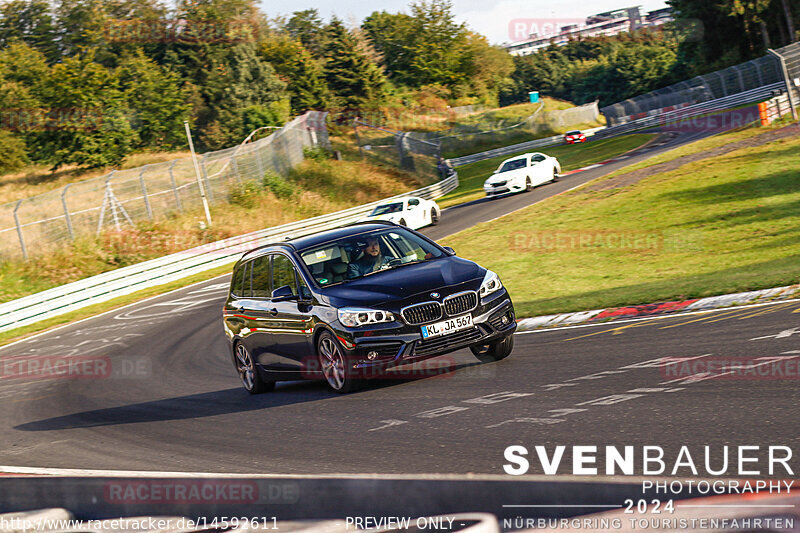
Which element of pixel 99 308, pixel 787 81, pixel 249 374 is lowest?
pixel 249 374

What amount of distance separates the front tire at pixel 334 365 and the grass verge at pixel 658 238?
17.5ft

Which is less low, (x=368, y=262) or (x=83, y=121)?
(x=83, y=121)

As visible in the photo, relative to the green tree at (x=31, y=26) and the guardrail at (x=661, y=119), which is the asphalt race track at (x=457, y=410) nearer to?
the guardrail at (x=661, y=119)

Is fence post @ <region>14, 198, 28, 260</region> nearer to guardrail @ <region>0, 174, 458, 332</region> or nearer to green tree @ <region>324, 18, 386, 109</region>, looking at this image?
guardrail @ <region>0, 174, 458, 332</region>

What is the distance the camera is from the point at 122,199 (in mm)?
38062

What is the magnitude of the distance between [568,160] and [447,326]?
1759 inches

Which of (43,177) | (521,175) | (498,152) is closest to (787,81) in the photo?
(521,175)

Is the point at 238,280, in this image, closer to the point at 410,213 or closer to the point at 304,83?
the point at 410,213

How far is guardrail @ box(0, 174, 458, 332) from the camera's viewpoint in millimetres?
27406

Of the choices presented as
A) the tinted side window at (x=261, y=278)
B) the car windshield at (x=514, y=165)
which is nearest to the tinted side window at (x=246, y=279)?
the tinted side window at (x=261, y=278)

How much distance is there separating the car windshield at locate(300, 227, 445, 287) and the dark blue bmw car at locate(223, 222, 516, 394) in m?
0.01

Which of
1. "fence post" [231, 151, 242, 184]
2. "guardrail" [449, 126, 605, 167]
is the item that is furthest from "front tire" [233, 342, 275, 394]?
"guardrail" [449, 126, 605, 167]

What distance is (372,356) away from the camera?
8.57 m

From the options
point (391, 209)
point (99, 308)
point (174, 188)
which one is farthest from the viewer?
point (174, 188)
